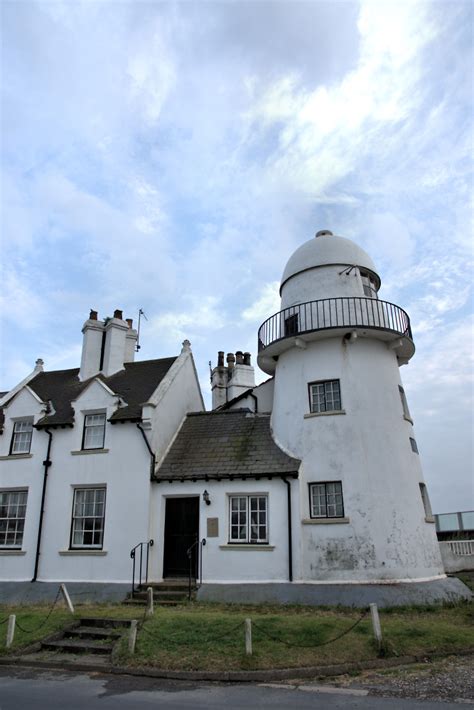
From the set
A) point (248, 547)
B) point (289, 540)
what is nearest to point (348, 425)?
point (289, 540)

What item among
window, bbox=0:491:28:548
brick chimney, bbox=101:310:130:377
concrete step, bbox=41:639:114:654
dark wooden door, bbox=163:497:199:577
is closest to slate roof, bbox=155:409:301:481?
dark wooden door, bbox=163:497:199:577

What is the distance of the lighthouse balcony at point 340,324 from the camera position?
1789 centimetres

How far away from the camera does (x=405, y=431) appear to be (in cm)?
1783

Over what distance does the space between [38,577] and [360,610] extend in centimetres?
1099

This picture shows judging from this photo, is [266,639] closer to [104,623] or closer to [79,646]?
[79,646]

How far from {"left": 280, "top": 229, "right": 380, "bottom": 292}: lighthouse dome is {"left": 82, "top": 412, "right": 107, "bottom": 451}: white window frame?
876 centimetres

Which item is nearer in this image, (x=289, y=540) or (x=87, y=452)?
(x=289, y=540)

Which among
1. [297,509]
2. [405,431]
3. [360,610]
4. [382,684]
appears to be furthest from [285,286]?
[382,684]

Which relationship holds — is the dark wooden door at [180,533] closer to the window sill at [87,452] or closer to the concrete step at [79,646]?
the window sill at [87,452]

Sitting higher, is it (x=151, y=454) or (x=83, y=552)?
(x=151, y=454)

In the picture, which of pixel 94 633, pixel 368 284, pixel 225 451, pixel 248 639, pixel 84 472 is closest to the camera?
pixel 248 639

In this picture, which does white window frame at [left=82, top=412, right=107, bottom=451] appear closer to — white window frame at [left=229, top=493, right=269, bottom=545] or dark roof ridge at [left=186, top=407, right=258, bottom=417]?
dark roof ridge at [left=186, top=407, right=258, bottom=417]

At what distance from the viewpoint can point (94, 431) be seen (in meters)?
19.5

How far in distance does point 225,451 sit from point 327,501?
12.9ft
